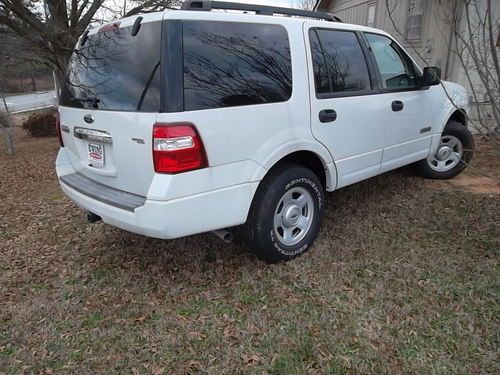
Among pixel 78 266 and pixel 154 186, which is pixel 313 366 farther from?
pixel 78 266

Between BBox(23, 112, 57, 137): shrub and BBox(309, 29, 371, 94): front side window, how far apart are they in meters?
11.0

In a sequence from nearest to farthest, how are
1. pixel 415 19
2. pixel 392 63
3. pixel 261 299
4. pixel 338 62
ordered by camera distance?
pixel 261 299
pixel 338 62
pixel 392 63
pixel 415 19

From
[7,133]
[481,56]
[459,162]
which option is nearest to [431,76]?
[481,56]

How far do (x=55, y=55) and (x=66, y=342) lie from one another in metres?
8.94

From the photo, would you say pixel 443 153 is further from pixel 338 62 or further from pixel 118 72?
pixel 118 72

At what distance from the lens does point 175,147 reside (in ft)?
7.95

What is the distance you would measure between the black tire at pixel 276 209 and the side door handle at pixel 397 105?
4.04ft

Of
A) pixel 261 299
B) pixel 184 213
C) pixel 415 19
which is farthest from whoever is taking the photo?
pixel 415 19

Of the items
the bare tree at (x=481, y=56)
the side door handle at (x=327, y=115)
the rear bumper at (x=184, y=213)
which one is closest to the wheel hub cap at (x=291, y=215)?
the rear bumper at (x=184, y=213)

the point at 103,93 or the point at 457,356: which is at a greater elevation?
the point at 103,93

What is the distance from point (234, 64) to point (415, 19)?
784 cm

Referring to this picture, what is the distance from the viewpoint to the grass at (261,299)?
91.4 inches

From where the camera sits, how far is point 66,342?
8.16 ft

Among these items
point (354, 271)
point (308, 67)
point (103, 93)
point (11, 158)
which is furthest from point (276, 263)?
point (11, 158)
